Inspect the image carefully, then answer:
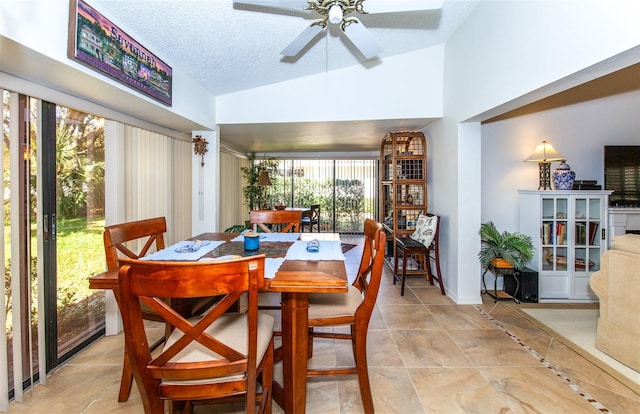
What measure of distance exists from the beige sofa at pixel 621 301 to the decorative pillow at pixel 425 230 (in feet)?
4.71

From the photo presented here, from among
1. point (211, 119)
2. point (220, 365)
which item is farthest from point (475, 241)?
point (211, 119)

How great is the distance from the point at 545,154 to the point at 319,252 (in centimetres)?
295

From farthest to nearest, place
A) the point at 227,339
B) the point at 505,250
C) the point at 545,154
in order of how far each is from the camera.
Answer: the point at 545,154 < the point at 505,250 < the point at 227,339

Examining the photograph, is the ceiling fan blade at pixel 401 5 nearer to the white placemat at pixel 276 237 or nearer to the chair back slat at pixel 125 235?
the white placemat at pixel 276 237

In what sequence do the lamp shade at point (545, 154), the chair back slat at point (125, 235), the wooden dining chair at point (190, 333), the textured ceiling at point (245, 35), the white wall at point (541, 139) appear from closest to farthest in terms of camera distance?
the wooden dining chair at point (190, 333) → the chair back slat at point (125, 235) → the textured ceiling at point (245, 35) → the lamp shade at point (545, 154) → the white wall at point (541, 139)

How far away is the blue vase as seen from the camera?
313 cm

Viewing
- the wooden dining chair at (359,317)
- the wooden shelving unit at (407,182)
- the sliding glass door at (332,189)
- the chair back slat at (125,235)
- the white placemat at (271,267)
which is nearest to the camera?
the white placemat at (271,267)

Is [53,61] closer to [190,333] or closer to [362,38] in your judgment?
[190,333]

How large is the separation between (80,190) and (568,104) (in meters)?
5.07

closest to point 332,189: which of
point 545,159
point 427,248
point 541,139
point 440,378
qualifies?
point 427,248

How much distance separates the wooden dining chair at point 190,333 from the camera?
0.93 meters

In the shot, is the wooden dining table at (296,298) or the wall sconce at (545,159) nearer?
the wooden dining table at (296,298)

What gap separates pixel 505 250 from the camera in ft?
9.87

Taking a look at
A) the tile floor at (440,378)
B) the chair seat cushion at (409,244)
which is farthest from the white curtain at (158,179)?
the chair seat cushion at (409,244)
